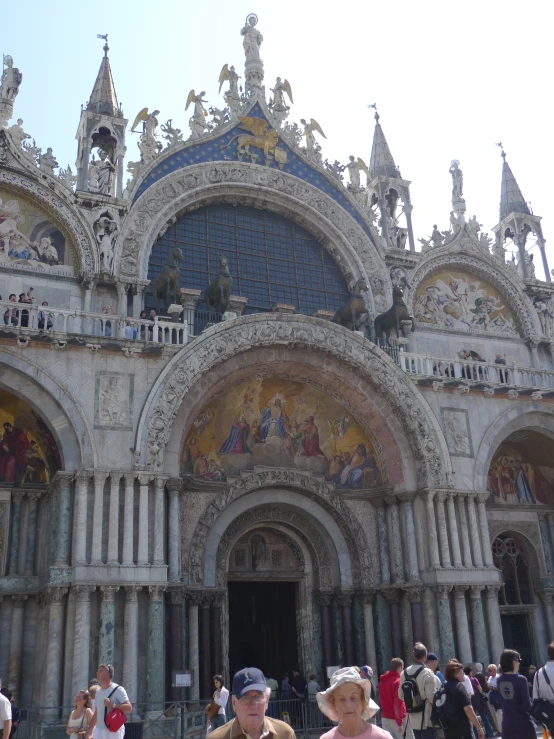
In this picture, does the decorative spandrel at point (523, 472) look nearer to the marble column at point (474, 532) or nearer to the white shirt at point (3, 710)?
the marble column at point (474, 532)

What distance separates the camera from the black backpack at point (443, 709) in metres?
7.76

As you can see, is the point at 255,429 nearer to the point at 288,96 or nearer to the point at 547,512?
the point at 547,512

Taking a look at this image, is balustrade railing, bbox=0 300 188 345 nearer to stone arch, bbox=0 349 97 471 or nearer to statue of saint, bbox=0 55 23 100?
stone arch, bbox=0 349 97 471

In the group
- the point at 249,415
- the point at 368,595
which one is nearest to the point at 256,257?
the point at 249,415

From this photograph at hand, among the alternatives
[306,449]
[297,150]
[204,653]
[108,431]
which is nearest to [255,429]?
[306,449]

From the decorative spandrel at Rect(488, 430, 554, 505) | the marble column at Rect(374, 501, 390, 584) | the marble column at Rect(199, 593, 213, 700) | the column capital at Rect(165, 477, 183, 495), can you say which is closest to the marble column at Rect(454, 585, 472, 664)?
the marble column at Rect(374, 501, 390, 584)

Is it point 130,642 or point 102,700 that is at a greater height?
point 130,642

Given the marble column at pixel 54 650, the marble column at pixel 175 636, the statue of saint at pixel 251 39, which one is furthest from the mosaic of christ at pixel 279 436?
the statue of saint at pixel 251 39

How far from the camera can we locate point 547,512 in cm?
2325

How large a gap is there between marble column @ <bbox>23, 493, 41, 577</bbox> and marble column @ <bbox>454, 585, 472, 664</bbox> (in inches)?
404

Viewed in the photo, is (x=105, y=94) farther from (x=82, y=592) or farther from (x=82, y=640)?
(x=82, y=640)

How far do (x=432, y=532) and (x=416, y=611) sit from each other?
6.50 ft

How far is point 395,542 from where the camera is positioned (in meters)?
19.6

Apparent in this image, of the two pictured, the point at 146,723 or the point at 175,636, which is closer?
the point at 146,723
